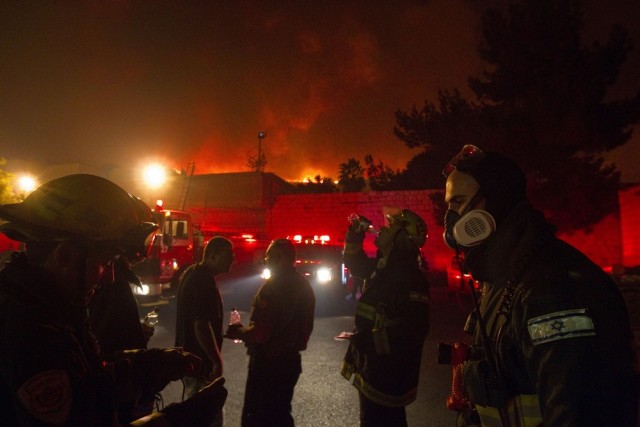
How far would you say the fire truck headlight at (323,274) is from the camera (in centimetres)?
1073

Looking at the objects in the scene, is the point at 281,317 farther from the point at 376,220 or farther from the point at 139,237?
the point at 376,220

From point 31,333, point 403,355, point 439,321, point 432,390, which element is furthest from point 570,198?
point 31,333

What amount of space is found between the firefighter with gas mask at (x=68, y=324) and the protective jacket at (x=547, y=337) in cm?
→ 112

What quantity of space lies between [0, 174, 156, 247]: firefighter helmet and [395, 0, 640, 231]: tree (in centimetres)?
1625

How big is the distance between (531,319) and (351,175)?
40650 millimetres

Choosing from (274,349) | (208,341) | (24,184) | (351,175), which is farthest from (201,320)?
(351,175)

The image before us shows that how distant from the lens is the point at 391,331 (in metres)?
2.89

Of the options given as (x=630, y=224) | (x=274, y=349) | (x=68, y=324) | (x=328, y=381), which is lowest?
(x=328, y=381)

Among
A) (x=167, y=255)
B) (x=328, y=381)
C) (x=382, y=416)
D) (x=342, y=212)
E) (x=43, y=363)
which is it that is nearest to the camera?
(x=43, y=363)

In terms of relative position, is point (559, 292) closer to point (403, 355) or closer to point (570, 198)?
point (403, 355)

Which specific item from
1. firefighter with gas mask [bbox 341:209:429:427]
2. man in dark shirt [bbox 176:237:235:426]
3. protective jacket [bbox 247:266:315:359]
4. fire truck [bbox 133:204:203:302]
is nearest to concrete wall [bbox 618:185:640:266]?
fire truck [bbox 133:204:203:302]

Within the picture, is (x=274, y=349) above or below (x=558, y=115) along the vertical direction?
below

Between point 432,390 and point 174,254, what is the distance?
770cm

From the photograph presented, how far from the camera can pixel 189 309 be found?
3314mm
